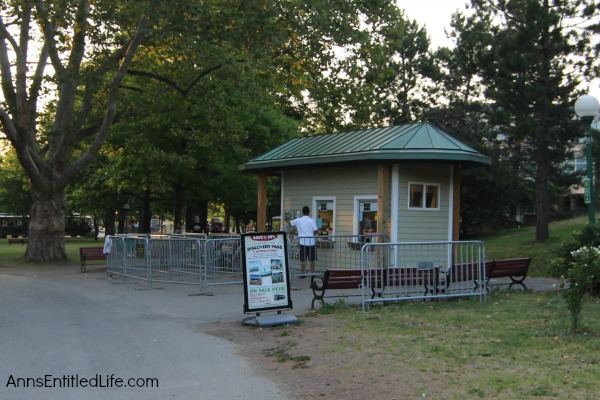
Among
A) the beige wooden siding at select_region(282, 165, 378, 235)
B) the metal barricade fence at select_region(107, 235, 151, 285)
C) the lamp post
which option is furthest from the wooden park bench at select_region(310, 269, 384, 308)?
the metal barricade fence at select_region(107, 235, 151, 285)

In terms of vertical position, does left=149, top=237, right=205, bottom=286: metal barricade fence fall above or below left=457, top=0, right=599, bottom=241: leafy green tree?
below

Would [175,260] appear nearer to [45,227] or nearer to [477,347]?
[45,227]

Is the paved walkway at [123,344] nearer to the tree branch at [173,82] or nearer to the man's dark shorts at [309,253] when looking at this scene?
the man's dark shorts at [309,253]

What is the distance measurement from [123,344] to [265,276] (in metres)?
2.66

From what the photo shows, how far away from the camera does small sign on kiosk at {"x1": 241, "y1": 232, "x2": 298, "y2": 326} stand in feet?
35.2

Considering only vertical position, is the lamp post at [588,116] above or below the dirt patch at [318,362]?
above

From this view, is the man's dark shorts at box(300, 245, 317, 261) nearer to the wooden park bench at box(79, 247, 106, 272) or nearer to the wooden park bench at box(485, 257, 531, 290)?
the wooden park bench at box(485, 257, 531, 290)

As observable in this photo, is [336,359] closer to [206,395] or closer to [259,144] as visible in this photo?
[206,395]

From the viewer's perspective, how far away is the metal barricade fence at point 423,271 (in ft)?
39.5

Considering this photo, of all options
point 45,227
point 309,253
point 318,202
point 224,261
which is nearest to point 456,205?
point 318,202

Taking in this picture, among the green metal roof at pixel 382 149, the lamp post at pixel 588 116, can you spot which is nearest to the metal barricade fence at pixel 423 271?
the lamp post at pixel 588 116

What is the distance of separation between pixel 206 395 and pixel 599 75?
21348 mm

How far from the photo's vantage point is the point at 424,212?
1764 cm

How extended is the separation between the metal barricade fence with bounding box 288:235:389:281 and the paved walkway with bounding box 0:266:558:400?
3.01 ft
